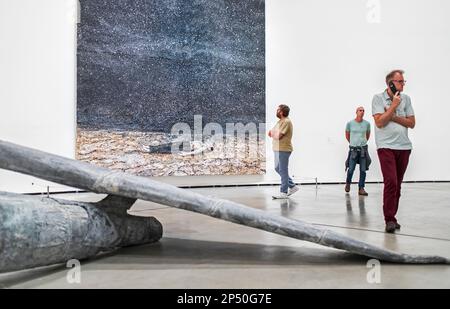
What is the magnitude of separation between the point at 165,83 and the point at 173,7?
135 cm

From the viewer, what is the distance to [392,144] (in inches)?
121

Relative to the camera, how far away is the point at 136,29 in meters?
6.86

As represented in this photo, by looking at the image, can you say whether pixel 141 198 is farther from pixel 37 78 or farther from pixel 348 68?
pixel 348 68

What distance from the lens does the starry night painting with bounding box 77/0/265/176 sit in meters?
6.48

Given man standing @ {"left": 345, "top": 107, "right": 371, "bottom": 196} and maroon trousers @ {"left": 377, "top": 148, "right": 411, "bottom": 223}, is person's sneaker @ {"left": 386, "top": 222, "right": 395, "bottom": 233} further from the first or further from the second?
man standing @ {"left": 345, "top": 107, "right": 371, "bottom": 196}

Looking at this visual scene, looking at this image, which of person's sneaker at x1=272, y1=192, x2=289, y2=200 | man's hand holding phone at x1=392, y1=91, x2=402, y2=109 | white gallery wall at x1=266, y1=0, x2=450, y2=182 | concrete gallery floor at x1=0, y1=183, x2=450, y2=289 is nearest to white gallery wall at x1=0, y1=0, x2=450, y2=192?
white gallery wall at x1=266, y1=0, x2=450, y2=182

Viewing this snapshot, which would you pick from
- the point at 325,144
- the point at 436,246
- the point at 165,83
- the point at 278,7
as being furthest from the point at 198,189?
the point at 436,246

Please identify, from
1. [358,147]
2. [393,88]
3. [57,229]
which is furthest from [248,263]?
[358,147]

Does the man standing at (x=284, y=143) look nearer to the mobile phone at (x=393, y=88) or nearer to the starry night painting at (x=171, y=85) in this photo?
the starry night painting at (x=171, y=85)

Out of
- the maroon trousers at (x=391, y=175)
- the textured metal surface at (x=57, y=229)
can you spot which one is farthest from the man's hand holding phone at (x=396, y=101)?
the textured metal surface at (x=57, y=229)

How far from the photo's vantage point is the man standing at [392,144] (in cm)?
306

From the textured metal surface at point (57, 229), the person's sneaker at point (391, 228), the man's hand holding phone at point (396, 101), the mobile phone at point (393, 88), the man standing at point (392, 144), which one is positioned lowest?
the person's sneaker at point (391, 228)

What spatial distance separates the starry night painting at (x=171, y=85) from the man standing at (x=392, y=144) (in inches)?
172

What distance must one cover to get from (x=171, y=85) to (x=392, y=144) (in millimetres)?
4678
